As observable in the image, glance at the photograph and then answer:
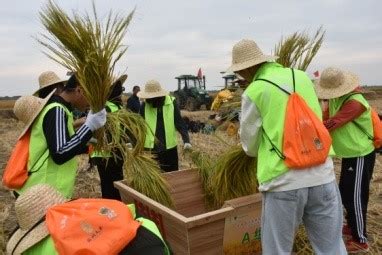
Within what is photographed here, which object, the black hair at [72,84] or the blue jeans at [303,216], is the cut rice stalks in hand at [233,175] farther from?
the black hair at [72,84]

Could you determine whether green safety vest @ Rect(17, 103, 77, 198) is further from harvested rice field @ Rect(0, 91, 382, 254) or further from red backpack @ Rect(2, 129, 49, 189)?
harvested rice field @ Rect(0, 91, 382, 254)

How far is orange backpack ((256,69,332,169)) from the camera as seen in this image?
2.07 meters

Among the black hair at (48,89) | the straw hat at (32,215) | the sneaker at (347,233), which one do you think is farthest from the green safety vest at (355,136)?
the straw hat at (32,215)

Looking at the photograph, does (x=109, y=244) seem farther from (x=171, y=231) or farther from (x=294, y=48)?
(x=294, y=48)

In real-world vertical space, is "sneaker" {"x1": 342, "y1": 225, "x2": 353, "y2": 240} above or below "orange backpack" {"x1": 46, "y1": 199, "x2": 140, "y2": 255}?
below

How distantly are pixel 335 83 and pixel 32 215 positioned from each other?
2580mm

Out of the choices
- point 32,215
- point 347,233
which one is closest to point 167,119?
point 347,233

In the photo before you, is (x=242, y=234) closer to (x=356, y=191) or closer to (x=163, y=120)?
(x=356, y=191)

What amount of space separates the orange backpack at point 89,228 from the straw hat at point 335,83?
7.52ft

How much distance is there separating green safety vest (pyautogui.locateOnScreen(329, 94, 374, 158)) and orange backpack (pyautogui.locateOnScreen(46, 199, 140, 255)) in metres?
2.25

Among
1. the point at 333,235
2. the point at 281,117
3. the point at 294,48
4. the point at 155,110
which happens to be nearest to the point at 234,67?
the point at 281,117

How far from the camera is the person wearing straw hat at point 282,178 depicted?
212 centimetres

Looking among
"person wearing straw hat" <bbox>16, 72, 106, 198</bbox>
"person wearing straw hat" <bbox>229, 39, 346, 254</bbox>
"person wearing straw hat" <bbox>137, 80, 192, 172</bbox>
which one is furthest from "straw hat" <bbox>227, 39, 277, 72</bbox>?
"person wearing straw hat" <bbox>137, 80, 192, 172</bbox>

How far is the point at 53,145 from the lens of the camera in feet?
7.63
